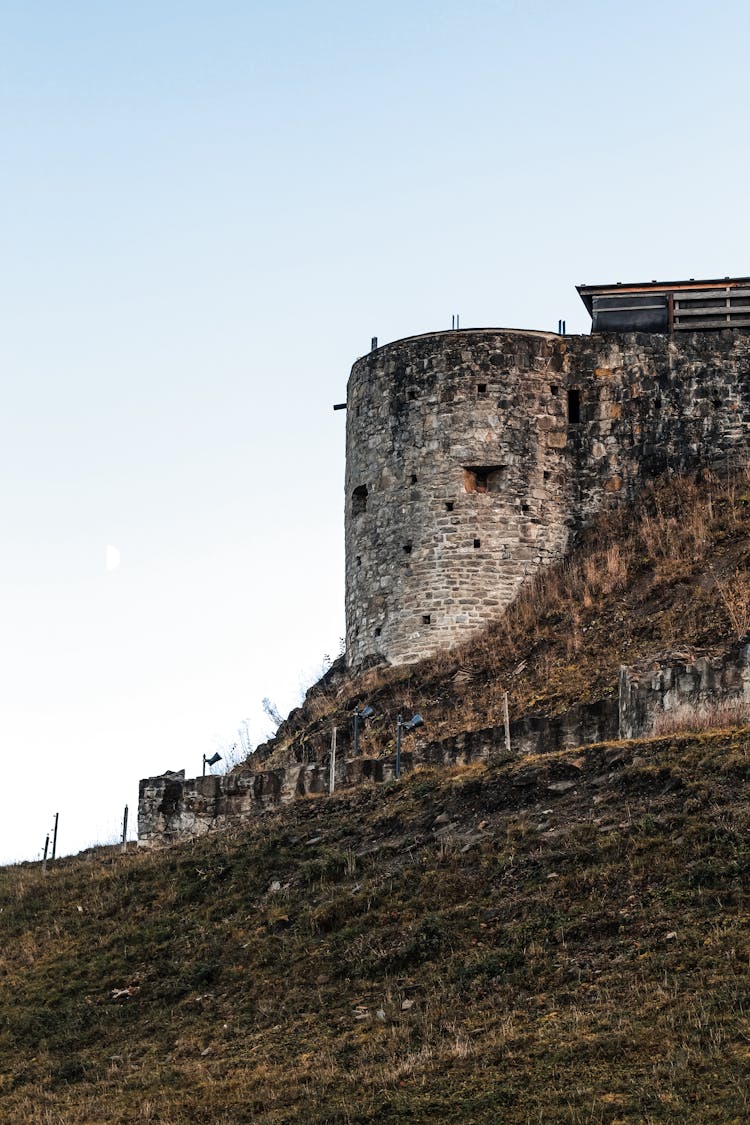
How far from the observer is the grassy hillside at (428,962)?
45.8 feet

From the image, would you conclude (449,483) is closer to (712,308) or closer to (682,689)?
(712,308)

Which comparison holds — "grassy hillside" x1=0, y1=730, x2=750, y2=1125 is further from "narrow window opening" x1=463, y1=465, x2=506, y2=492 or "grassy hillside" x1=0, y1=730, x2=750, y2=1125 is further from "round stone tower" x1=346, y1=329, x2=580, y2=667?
"narrow window opening" x1=463, y1=465, x2=506, y2=492

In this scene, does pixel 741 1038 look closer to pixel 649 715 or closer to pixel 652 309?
pixel 649 715

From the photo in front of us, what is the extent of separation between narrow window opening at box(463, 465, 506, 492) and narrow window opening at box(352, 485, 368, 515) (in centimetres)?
217

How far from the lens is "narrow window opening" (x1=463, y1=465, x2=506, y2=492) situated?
3384 centimetres

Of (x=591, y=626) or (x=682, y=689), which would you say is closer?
(x=682, y=689)

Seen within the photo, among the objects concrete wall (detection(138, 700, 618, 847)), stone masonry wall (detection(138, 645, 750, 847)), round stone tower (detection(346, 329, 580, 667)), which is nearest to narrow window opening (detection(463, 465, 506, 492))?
round stone tower (detection(346, 329, 580, 667))

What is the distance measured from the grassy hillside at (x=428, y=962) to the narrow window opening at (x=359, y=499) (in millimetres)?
10943

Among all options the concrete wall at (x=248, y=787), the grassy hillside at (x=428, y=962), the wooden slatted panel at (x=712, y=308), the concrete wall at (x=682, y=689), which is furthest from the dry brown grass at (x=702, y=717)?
the wooden slatted panel at (x=712, y=308)

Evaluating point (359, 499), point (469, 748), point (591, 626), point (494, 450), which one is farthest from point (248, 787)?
point (494, 450)

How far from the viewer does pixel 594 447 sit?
34.7m

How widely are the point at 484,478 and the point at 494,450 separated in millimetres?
568

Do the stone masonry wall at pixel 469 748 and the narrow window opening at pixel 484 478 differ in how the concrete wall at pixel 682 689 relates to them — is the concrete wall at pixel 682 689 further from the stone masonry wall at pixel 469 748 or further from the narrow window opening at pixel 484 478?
the narrow window opening at pixel 484 478

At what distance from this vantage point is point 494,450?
3400cm
